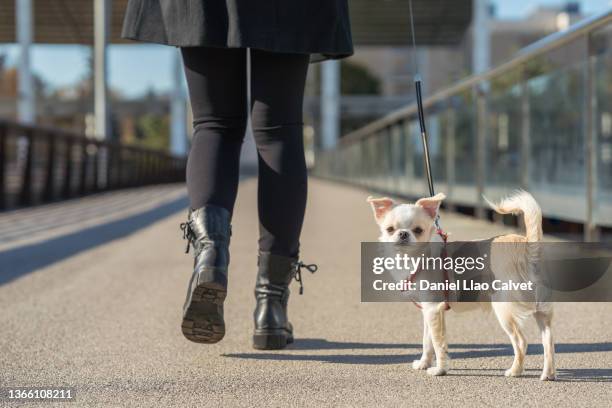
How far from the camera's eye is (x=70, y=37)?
4072 cm

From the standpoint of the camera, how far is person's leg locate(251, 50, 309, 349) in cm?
244

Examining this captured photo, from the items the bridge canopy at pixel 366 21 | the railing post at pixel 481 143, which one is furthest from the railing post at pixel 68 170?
the bridge canopy at pixel 366 21

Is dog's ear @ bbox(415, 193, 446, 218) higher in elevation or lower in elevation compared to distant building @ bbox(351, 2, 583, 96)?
lower

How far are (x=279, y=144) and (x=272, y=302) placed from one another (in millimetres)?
455

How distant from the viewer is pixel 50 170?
10.6 metres

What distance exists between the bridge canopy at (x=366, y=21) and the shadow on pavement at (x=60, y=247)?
1085 inches

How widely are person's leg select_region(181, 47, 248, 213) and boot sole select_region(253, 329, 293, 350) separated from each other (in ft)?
1.20

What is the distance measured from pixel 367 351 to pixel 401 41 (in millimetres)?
39849

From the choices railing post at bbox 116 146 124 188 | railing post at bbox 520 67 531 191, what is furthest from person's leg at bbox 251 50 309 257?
railing post at bbox 116 146 124 188

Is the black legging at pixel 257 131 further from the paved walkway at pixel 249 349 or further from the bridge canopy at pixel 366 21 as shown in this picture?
the bridge canopy at pixel 366 21

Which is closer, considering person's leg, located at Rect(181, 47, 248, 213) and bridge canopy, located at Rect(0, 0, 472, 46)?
person's leg, located at Rect(181, 47, 248, 213)

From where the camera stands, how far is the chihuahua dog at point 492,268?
196 centimetres

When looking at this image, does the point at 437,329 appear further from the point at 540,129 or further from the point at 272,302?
the point at 540,129

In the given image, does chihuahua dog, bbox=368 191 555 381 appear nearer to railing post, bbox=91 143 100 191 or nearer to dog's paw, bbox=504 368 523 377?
dog's paw, bbox=504 368 523 377
